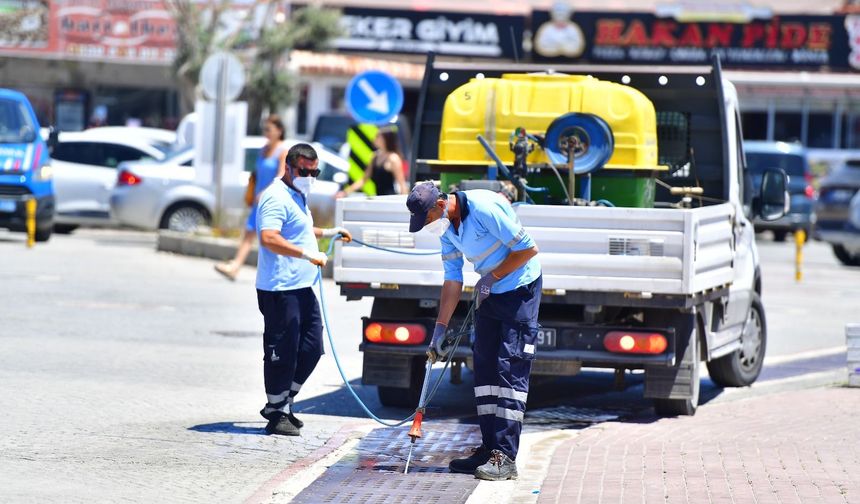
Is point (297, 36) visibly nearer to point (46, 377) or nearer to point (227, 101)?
point (227, 101)

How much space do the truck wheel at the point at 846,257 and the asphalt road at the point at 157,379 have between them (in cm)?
593

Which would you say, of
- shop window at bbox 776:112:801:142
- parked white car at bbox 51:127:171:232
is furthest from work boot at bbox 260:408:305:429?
shop window at bbox 776:112:801:142

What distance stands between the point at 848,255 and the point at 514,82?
660 inches

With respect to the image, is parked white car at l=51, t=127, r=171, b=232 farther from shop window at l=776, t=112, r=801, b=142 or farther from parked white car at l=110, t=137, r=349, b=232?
shop window at l=776, t=112, r=801, b=142

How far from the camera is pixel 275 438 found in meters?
9.30

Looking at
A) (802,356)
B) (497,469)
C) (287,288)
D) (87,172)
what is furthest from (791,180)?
(497,469)

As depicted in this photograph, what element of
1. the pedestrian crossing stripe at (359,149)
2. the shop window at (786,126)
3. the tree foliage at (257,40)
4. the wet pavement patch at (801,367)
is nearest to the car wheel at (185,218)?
the pedestrian crossing stripe at (359,149)

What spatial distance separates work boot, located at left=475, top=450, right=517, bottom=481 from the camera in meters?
8.12

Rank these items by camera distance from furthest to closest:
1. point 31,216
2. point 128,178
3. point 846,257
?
point 846,257 < point 128,178 < point 31,216

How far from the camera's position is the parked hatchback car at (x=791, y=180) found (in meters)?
32.3

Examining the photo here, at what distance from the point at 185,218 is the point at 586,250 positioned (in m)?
14.5

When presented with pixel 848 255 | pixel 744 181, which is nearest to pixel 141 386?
pixel 744 181

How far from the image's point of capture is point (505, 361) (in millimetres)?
8273

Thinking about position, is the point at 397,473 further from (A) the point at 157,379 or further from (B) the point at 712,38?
(B) the point at 712,38
